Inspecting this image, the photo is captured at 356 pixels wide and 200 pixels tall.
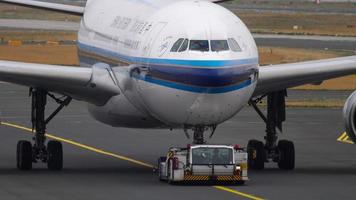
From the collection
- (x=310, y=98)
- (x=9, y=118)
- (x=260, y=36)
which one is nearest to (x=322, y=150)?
(x=9, y=118)

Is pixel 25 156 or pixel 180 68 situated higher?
pixel 180 68

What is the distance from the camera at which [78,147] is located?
47.9 metres

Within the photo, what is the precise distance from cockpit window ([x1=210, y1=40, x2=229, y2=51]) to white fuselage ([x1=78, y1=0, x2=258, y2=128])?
0.05 m

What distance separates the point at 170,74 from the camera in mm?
34719

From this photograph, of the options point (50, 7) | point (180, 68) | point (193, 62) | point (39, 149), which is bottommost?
point (39, 149)

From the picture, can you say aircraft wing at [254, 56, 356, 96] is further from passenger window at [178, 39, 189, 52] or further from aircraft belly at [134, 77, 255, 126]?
passenger window at [178, 39, 189, 52]

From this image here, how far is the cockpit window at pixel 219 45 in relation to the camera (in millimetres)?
34369

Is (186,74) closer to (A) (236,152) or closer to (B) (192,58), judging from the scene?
(B) (192,58)

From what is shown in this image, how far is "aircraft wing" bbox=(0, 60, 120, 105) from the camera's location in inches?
1490

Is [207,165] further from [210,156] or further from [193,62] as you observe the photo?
[193,62]

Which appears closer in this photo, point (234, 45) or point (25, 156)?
point (234, 45)

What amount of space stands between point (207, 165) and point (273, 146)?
6.57m

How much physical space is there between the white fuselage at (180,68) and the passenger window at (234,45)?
0.27 feet

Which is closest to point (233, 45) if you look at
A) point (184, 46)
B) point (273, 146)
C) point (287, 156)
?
point (184, 46)
